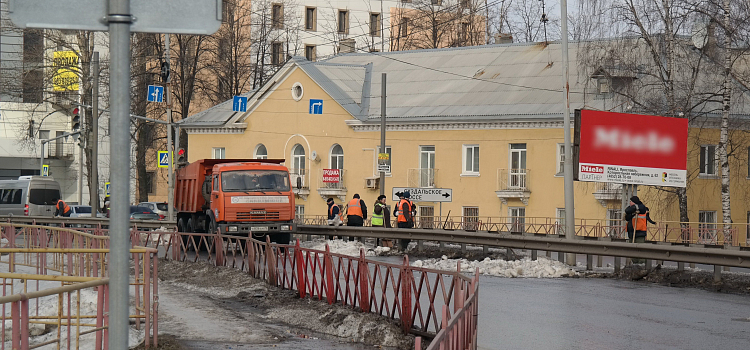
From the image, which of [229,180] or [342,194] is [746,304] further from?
[342,194]

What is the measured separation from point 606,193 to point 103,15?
3629 cm

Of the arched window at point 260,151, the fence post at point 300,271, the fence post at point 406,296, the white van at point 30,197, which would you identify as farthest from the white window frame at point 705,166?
the white van at point 30,197

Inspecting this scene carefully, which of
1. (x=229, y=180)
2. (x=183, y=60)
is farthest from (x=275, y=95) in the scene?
(x=229, y=180)

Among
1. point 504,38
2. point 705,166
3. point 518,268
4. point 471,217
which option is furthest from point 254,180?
point 504,38

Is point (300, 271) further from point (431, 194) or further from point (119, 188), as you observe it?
point (431, 194)

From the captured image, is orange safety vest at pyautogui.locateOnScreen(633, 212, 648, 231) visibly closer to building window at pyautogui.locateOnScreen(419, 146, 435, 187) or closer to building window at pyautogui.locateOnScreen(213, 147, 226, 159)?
building window at pyautogui.locateOnScreen(419, 146, 435, 187)

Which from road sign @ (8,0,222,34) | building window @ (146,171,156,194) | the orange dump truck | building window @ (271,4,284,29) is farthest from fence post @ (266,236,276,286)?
building window @ (146,171,156,194)

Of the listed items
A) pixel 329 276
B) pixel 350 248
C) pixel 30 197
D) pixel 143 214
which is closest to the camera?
pixel 329 276

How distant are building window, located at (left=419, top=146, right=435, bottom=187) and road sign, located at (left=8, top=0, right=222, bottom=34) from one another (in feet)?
133

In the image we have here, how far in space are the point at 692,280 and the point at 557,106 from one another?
67.7 feet

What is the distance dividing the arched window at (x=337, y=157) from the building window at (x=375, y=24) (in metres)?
31.7

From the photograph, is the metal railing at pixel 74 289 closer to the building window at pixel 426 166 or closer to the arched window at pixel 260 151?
the building window at pixel 426 166

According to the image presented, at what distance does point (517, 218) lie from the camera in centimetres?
4094

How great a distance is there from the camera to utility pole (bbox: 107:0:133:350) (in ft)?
11.7
